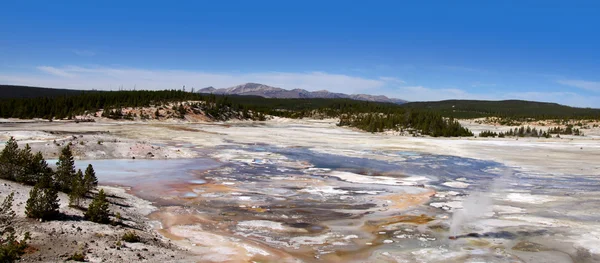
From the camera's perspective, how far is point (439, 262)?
9.02 meters

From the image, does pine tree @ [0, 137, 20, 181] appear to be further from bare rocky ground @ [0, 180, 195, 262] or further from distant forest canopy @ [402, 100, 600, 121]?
distant forest canopy @ [402, 100, 600, 121]

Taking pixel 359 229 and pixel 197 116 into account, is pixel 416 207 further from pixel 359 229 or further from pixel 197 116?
pixel 197 116

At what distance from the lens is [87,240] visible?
8.80m

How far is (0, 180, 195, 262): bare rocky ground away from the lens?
8.05 metres

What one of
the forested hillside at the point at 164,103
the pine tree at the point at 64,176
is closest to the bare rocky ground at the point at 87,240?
the pine tree at the point at 64,176

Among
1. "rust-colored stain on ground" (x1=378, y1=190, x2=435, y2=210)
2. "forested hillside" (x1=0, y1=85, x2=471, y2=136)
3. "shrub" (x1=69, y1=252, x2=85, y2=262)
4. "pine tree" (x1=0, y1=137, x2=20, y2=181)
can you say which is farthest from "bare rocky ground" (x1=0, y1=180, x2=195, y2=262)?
"forested hillside" (x1=0, y1=85, x2=471, y2=136)

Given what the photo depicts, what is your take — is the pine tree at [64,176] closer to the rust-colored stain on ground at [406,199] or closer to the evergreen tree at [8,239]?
the evergreen tree at [8,239]

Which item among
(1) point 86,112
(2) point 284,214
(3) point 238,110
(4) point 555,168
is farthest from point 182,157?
(3) point 238,110

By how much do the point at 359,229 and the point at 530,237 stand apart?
13.8 ft

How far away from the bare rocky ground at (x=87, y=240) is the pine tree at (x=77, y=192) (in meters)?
0.22

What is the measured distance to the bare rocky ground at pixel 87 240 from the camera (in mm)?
8047

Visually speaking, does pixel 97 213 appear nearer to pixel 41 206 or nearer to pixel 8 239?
pixel 41 206

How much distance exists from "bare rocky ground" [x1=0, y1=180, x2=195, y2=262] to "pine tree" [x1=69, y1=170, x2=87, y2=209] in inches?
8.6

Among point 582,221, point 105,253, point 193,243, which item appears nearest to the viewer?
point 105,253
